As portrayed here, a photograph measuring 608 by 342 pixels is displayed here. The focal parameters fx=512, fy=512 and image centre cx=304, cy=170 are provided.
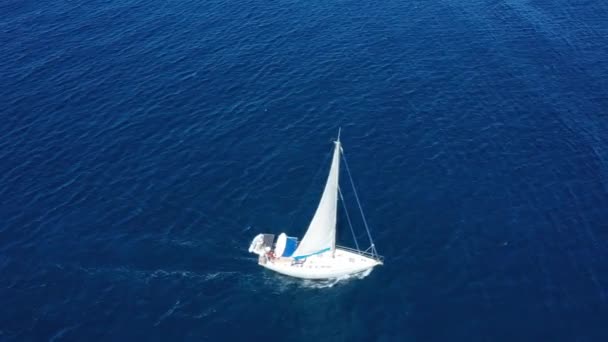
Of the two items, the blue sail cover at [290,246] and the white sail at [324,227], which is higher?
the white sail at [324,227]

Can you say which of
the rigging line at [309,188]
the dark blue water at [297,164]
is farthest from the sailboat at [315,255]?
the rigging line at [309,188]

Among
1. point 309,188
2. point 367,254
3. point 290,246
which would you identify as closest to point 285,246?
point 290,246

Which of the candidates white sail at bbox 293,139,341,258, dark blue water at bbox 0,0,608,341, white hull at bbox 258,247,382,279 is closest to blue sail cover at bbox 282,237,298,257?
white hull at bbox 258,247,382,279

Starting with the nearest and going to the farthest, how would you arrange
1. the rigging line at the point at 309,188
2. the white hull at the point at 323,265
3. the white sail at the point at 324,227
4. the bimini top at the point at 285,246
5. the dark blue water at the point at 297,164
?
the white sail at the point at 324,227 → the dark blue water at the point at 297,164 → the white hull at the point at 323,265 → the bimini top at the point at 285,246 → the rigging line at the point at 309,188

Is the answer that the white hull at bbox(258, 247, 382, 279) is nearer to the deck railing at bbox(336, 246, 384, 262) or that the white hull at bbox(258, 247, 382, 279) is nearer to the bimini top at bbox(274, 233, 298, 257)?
the bimini top at bbox(274, 233, 298, 257)

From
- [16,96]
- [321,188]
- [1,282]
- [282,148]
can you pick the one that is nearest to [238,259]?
[321,188]

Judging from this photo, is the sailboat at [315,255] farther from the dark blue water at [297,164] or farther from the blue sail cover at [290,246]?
the dark blue water at [297,164]

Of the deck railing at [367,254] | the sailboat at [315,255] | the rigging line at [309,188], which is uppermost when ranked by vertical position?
the rigging line at [309,188]

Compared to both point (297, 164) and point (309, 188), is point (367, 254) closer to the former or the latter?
point (309, 188)

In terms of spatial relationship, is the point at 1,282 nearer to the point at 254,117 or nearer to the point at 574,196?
the point at 254,117
